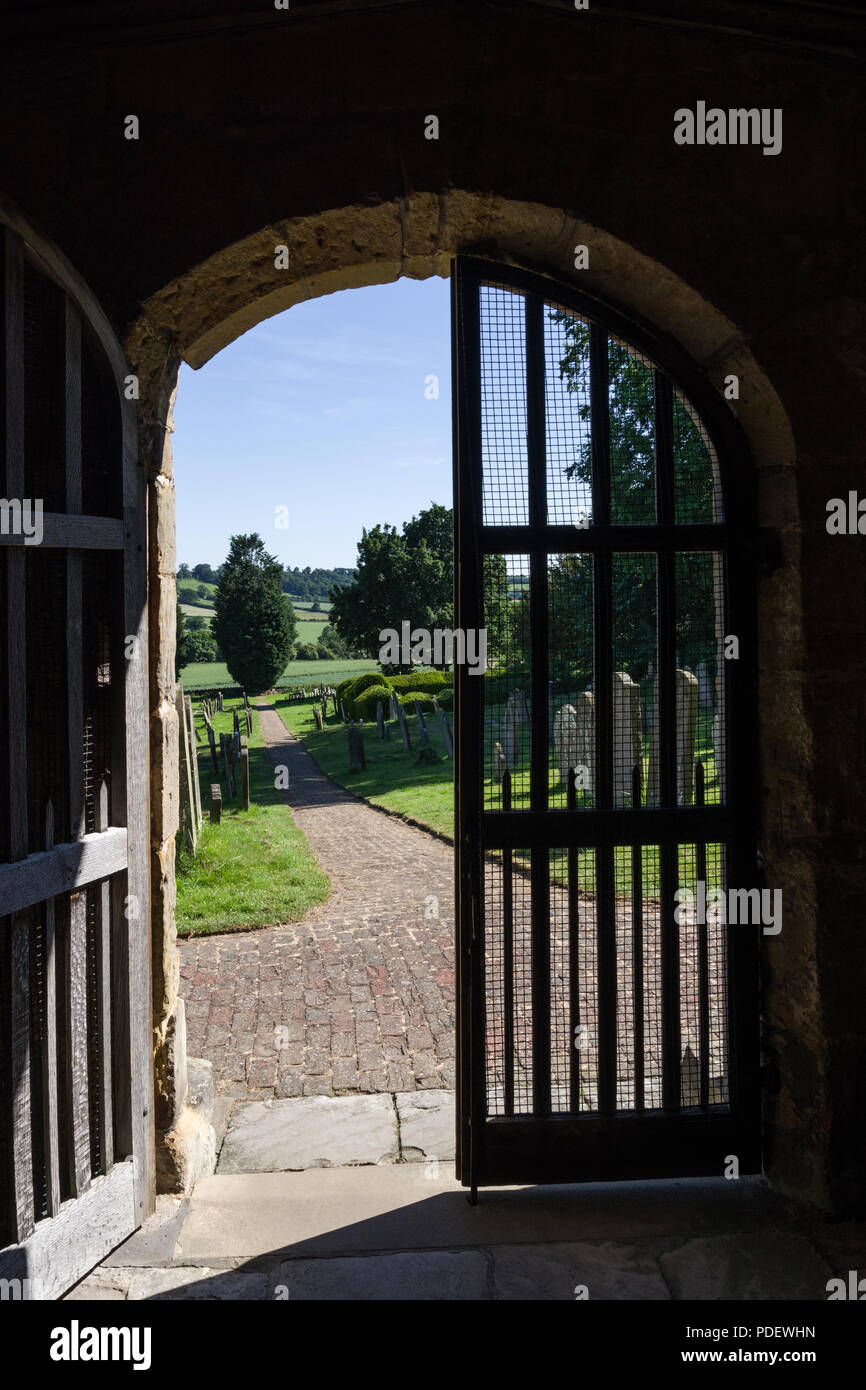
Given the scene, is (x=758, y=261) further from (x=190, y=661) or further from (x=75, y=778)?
(x=190, y=661)

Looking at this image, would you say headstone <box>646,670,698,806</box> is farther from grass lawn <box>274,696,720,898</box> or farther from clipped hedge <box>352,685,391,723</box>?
clipped hedge <box>352,685,391,723</box>

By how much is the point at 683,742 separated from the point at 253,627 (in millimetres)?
39983

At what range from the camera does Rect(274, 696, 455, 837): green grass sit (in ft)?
45.4

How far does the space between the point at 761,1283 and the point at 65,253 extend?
441cm

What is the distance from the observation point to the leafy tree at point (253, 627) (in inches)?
1656

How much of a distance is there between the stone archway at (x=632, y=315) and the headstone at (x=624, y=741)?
51cm

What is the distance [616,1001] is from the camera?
348cm

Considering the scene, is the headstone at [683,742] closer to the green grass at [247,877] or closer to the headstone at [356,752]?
the green grass at [247,877]

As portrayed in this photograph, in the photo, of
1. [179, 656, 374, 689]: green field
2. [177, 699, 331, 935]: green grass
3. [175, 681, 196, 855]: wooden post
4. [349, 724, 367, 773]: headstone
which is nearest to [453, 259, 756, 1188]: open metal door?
[177, 699, 331, 935]: green grass

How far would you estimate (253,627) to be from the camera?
1656 inches

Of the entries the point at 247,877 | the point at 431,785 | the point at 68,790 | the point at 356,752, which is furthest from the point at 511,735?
the point at 356,752

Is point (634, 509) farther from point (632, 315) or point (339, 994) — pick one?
point (339, 994)

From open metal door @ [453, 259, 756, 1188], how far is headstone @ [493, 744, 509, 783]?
26mm

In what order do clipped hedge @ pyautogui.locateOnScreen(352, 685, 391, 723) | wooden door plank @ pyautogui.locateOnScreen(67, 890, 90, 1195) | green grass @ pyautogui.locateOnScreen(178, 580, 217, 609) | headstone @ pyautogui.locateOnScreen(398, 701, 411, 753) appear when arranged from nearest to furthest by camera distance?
1. wooden door plank @ pyautogui.locateOnScreen(67, 890, 90, 1195)
2. headstone @ pyautogui.locateOnScreen(398, 701, 411, 753)
3. clipped hedge @ pyautogui.locateOnScreen(352, 685, 391, 723)
4. green grass @ pyautogui.locateOnScreen(178, 580, 217, 609)
